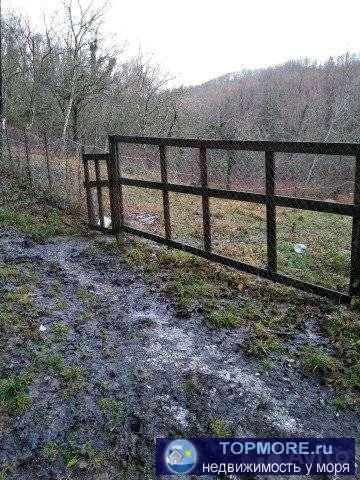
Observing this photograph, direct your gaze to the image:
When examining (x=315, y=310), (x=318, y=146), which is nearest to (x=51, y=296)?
(x=315, y=310)

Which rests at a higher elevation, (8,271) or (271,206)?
(271,206)

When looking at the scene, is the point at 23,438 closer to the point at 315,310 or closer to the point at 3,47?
the point at 315,310

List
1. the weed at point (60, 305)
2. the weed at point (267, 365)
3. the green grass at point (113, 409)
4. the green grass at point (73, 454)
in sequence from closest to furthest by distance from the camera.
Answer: the green grass at point (73, 454), the green grass at point (113, 409), the weed at point (267, 365), the weed at point (60, 305)

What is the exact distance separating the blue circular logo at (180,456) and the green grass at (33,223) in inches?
219

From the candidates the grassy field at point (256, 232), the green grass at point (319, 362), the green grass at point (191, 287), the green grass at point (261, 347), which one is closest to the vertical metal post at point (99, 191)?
the grassy field at point (256, 232)

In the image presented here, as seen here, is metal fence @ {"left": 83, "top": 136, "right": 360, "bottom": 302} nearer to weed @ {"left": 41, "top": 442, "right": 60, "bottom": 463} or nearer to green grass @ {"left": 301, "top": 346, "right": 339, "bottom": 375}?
green grass @ {"left": 301, "top": 346, "right": 339, "bottom": 375}

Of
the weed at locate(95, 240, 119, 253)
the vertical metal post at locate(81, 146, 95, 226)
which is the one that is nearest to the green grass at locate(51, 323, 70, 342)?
the weed at locate(95, 240, 119, 253)

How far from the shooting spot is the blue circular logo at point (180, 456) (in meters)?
2.48

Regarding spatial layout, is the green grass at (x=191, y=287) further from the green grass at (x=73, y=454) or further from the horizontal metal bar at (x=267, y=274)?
the green grass at (x=73, y=454)

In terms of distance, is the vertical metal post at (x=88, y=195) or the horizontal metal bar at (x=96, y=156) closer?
the horizontal metal bar at (x=96, y=156)

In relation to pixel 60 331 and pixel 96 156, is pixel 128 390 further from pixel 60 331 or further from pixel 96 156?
pixel 96 156

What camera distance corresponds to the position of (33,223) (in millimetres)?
8328

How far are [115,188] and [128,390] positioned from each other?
4.14m

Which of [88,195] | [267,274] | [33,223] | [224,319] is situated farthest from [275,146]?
[33,223]
